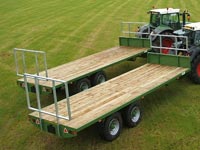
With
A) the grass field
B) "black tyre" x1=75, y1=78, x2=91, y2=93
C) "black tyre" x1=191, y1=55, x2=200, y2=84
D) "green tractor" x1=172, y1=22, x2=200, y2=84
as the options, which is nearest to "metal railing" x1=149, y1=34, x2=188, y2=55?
"green tractor" x1=172, y1=22, x2=200, y2=84

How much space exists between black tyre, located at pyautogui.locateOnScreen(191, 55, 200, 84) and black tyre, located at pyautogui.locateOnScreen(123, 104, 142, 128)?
3.21 m

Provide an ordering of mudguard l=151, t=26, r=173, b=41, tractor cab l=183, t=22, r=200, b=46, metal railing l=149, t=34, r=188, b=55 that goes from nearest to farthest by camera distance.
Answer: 1. metal railing l=149, t=34, r=188, b=55
2. tractor cab l=183, t=22, r=200, b=46
3. mudguard l=151, t=26, r=173, b=41

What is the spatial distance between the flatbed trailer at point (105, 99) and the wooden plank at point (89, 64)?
113cm

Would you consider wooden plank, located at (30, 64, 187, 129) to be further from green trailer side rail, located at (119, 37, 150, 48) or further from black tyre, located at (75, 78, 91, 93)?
green trailer side rail, located at (119, 37, 150, 48)

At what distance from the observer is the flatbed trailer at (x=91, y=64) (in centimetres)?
1094

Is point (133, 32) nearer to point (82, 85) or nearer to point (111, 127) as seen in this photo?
point (82, 85)

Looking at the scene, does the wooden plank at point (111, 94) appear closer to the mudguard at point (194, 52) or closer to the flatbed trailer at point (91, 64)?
the mudguard at point (194, 52)

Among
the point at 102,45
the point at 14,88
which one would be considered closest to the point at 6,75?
the point at 14,88

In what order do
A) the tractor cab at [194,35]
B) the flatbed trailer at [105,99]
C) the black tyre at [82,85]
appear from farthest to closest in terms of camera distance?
1. the tractor cab at [194,35]
2. the black tyre at [82,85]
3. the flatbed trailer at [105,99]

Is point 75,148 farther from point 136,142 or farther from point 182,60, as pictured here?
point 182,60

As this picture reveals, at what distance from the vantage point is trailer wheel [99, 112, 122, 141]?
865 cm

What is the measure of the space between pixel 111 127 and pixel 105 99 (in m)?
0.80

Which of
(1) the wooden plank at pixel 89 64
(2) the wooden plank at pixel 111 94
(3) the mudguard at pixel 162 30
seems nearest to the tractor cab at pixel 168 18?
(3) the mudguard at pixel 162 30

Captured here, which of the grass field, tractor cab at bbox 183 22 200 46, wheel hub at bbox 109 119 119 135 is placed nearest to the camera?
wheel hub at bbox 109 119 119 135
